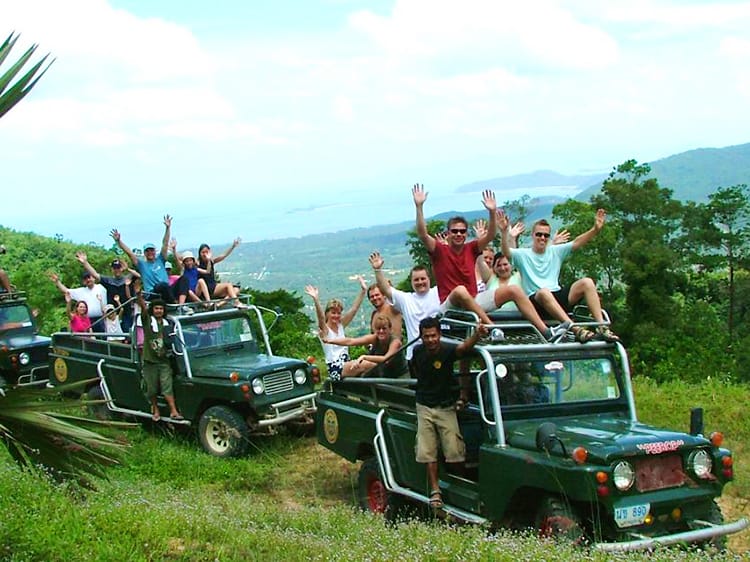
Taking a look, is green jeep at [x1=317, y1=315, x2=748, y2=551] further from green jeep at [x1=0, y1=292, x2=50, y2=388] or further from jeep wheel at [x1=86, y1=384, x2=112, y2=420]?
green jeep at [x1=0, y1=292, x2=50, y2=388]

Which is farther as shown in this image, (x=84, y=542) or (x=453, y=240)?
(x=453, y=240)

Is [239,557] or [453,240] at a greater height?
[453,240]

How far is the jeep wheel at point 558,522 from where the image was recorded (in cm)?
651

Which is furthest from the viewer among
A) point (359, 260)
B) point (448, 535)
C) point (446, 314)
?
point (359, 260)

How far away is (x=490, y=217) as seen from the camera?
A: 916 centimetres

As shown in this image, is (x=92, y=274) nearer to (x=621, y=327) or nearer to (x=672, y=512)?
(x=672, y=512)

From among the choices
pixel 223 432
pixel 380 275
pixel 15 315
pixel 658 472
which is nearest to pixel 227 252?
pixel 223 432

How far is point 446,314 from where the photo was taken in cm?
864

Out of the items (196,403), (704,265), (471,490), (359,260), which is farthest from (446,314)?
(359,260)

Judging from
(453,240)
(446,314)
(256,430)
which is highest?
(453,240)

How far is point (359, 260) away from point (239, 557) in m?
58.4

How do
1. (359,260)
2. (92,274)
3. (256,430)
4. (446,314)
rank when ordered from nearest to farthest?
(446,314), (256,430), (92,274), (359,260)

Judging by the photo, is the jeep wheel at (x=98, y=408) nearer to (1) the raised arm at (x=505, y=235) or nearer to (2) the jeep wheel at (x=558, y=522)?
(1) the raised arm at (x=505, y=235)

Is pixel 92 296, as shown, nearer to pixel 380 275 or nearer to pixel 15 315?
pixel 15 315
